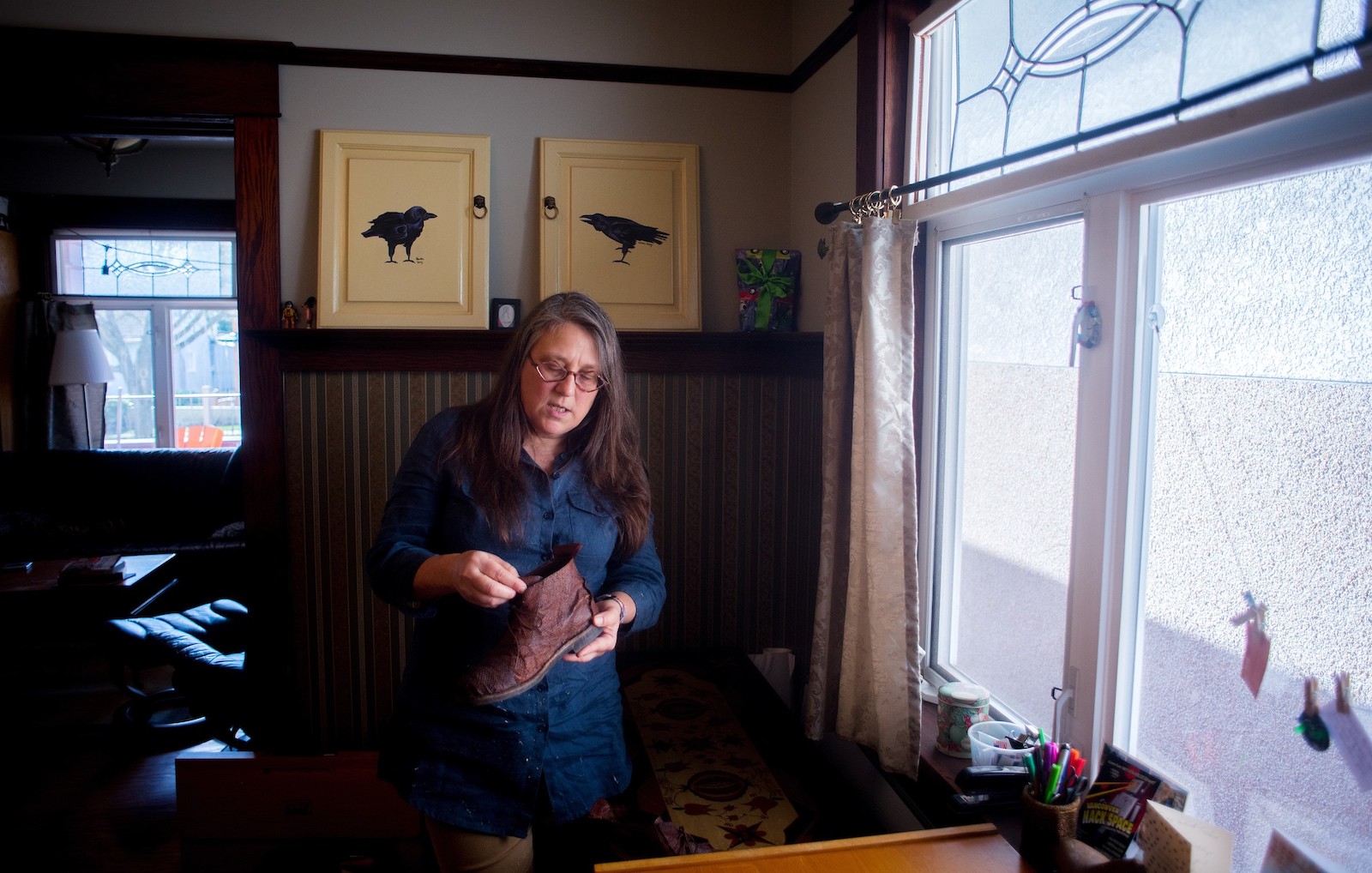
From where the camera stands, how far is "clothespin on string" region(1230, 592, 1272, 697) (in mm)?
1066

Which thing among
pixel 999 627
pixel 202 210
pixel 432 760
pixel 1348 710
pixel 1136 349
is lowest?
pixel 432 760

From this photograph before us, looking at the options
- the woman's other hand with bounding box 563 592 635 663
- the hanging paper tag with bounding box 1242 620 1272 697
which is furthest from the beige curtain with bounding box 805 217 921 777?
the hanging paper tag with bounding box 1242 620 1272 697

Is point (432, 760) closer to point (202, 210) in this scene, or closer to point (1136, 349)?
point (1136, 349)

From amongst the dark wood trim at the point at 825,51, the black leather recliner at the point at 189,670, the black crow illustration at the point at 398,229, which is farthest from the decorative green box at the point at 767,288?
the black leather recliner at the point at 189,670

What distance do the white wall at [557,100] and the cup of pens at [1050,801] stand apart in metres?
1.44

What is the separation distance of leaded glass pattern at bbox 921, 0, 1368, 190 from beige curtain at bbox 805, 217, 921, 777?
0.94ft

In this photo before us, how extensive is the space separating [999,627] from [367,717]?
1.85m

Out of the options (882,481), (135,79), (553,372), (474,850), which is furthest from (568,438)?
(135,79)

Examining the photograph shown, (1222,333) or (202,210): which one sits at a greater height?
(202,210)

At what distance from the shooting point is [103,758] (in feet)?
10.3

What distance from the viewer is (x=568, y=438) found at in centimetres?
166

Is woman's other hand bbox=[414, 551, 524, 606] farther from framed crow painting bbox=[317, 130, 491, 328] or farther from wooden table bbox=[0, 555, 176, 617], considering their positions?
wooden table bbox=[0, 555, 176, 617]

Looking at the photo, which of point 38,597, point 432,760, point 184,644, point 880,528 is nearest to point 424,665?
point 432,760

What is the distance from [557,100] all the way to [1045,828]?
2.28 meters
